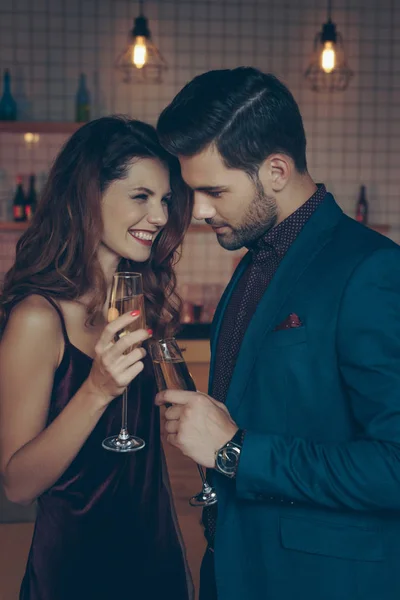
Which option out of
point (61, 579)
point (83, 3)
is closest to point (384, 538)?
point (61, 579)

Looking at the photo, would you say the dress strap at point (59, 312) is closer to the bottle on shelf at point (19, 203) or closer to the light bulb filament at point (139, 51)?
the light bulb filament at point (139, 51)

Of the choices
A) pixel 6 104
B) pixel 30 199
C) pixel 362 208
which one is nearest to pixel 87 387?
pixel 30 199

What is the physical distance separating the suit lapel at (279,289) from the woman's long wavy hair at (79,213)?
0.51m

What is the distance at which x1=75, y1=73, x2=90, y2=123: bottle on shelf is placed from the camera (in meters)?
4.91

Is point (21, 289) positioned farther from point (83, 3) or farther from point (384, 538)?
point (83, 3)

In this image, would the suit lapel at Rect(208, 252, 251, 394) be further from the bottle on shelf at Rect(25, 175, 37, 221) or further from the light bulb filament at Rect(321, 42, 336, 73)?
the bottle on shelf at Rect(25, 175, 37, 221)

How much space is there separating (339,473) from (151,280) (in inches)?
42.1

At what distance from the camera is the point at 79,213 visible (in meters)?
1.96

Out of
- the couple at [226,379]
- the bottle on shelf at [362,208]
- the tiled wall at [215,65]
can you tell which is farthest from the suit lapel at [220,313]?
the bottle on shelf at [362,208]

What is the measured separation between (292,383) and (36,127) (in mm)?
3689

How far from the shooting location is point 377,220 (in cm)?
523

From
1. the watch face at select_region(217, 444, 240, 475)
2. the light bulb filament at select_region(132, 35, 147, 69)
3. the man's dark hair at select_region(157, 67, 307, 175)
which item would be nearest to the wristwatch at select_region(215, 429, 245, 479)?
the watch face at select_region(217, 444, 240, 475)

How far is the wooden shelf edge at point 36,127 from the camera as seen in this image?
15.5ft

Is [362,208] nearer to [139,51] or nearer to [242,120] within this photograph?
[139,51]
